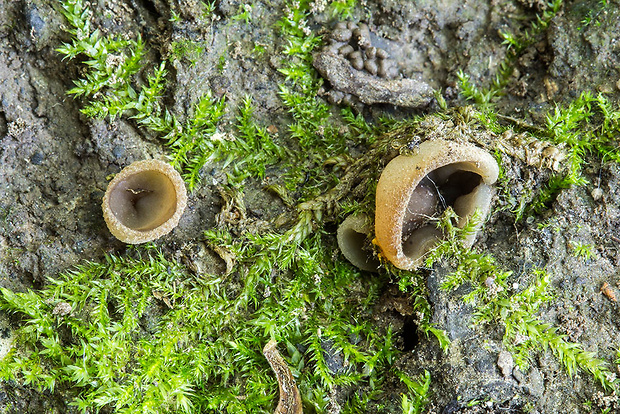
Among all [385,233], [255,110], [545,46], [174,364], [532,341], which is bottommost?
[174,364]

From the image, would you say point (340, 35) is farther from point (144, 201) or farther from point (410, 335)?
point (410, 335)

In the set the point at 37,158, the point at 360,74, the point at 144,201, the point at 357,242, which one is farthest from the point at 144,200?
the point at 360,74

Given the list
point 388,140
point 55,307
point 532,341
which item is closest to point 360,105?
point 388,140

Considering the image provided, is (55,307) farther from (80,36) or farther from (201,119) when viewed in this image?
(80,36)

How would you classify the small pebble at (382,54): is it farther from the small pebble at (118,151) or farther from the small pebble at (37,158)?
the small pebble at (37,158)

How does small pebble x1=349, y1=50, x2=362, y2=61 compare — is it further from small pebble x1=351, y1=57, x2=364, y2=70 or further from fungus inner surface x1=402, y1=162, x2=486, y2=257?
fungus inner surface x1=402, y1=162, x2=486, y2=257

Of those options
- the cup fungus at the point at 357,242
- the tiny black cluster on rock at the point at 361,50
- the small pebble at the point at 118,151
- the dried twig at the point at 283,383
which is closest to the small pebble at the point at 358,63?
the tiny black cluster on rock at the point at 361,50
